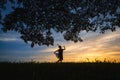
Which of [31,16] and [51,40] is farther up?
[31,16]

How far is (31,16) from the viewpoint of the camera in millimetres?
17578

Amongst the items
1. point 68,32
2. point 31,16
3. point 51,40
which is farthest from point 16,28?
point 68,32

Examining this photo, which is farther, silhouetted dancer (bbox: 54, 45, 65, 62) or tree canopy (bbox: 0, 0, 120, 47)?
silhouetted dancer (bbox: 54, 45, 65, 62)

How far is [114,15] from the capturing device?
59.7ft

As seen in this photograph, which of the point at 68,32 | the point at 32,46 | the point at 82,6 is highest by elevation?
the point at 82,6

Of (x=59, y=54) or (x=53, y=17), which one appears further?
(x=59, y=54)

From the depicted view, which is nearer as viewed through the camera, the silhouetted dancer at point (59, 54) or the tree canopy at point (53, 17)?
the tree canopy at point (53, 17)
